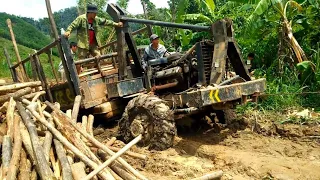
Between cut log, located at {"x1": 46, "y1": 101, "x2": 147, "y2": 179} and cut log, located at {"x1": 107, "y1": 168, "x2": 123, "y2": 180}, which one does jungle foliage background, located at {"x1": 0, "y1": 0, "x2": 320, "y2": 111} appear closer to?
cut log, located at {"x1": 46, "y1": 101, "x2": 147, "y2": 179}

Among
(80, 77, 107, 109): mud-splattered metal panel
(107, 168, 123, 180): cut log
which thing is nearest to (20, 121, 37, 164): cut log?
(107, 168, 123, 180): cut log

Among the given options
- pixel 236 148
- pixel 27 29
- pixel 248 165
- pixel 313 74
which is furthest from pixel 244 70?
pixel 27 29

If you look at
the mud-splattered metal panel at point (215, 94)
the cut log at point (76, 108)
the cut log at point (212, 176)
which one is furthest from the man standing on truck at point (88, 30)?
the cut log at point (212, 176)

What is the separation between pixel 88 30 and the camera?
738 cm

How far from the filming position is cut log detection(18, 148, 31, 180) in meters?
3.46

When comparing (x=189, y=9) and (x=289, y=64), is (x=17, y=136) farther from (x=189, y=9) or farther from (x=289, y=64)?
(x=189, y=9)

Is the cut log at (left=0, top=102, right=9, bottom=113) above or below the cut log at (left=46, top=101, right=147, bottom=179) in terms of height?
above

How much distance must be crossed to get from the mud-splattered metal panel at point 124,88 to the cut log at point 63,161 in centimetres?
202

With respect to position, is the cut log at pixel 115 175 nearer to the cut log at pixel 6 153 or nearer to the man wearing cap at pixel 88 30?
the cut log at pixel 6 153

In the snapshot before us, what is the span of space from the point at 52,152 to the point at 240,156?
249cm

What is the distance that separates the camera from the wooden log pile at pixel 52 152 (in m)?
3.49

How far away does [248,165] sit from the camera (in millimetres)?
4367

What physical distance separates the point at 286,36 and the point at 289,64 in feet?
2.22

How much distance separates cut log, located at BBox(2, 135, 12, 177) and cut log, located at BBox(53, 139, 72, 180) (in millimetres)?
491
